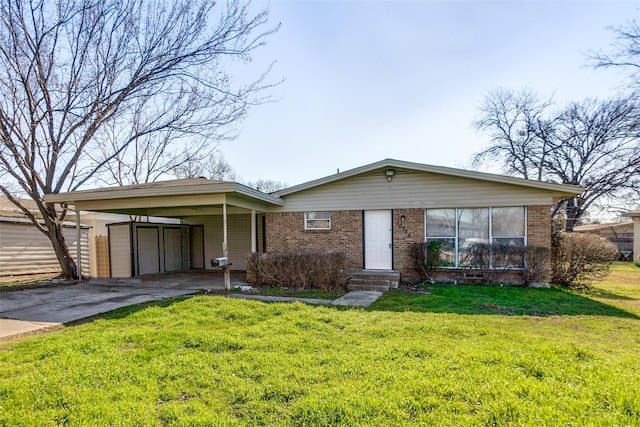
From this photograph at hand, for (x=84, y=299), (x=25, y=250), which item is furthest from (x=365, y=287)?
(x=25, y=250)

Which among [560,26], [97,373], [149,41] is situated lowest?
[97,373]

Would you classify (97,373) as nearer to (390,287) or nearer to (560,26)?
(390,287)

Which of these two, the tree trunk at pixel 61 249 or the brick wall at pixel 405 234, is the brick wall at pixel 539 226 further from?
the tree trunk at pixel 61 249

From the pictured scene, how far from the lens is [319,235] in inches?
442

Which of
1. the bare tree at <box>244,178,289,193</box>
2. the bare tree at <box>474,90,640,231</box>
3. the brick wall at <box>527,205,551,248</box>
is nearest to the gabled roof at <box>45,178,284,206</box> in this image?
the brick wall at <box>527,205,551,248</box>

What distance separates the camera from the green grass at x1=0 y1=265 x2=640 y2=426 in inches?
109

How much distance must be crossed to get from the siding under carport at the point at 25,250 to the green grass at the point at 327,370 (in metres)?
10.3

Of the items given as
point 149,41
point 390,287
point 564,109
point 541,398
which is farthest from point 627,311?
point 564,109

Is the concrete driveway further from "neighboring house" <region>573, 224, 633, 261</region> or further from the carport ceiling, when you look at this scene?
"neighboring house" <region>573, 224, 633, 261</region>

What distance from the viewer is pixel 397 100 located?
11.4m

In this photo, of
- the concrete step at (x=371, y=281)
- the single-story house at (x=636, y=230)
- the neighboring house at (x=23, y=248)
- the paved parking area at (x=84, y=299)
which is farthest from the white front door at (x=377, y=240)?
the single-story house at (x=636, y=230)

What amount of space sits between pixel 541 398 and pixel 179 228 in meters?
14.6

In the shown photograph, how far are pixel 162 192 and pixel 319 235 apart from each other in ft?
15.8

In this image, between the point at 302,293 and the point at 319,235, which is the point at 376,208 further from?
the point at 302,293
